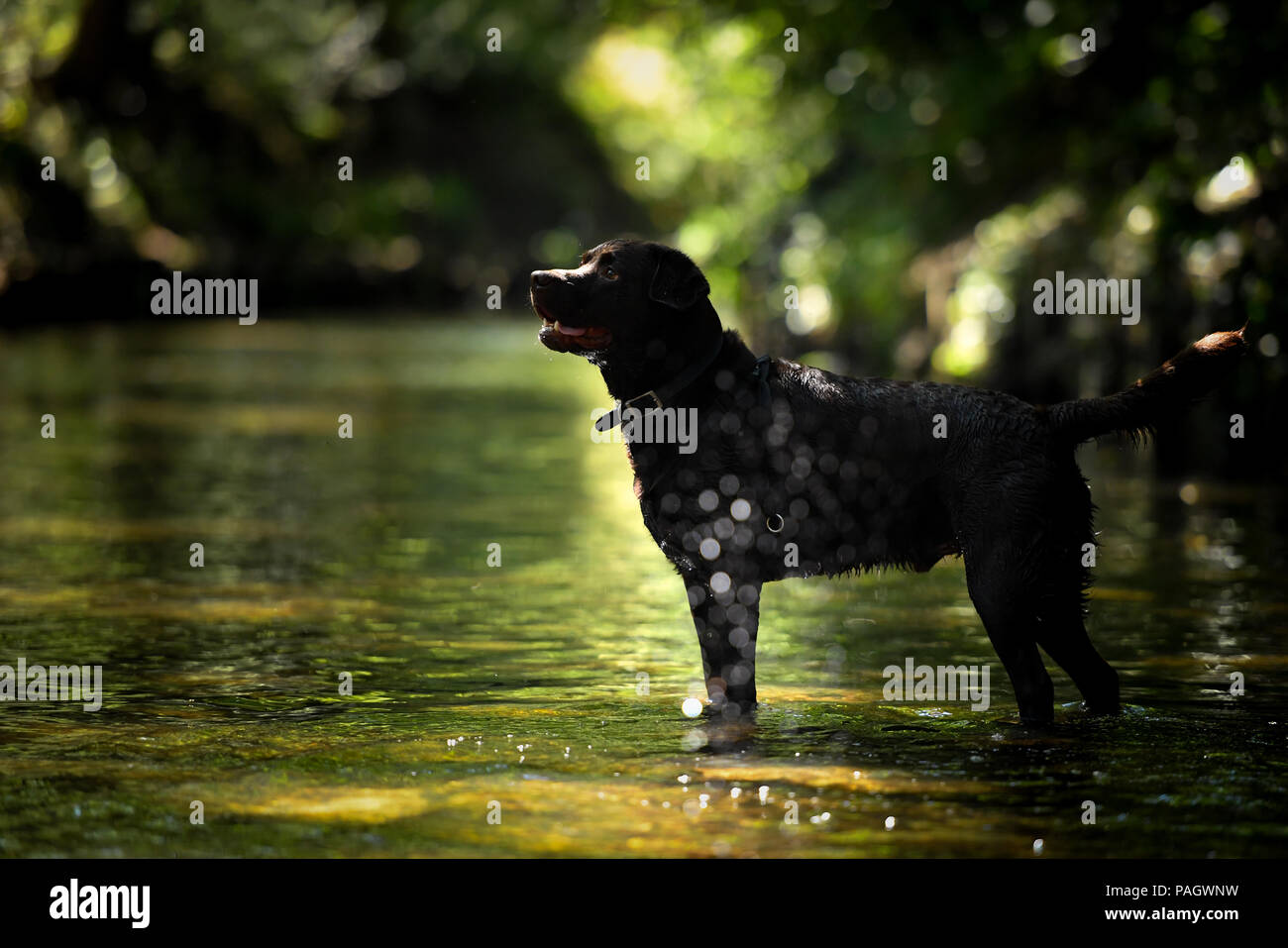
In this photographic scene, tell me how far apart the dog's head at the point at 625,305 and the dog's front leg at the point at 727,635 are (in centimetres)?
89

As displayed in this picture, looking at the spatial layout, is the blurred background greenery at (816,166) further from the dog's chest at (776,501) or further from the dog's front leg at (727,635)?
the dog's front leg at (727,635)

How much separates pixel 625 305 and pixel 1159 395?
80.3 inches

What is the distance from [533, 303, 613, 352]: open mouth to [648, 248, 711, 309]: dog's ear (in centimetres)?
24

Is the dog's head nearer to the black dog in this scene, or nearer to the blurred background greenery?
the black dog

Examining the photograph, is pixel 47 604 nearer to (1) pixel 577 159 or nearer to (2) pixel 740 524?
(2) pixel 740 524

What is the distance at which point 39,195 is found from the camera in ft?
121

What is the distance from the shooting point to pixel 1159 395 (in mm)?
6871

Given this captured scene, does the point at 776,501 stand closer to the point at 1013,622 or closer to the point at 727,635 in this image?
the point at 727,635

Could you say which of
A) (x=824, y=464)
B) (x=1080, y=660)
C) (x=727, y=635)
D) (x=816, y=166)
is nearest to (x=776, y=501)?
(x=824, y=464)

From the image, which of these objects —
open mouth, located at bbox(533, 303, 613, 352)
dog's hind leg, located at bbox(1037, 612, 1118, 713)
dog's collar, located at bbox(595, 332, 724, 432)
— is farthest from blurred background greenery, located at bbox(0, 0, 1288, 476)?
open mouth, located at bbox(533, 303, 613, 352)

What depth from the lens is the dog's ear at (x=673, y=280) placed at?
6961 millimetres

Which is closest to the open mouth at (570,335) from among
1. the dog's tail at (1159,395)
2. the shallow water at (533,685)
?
the shallow water at (533,685)

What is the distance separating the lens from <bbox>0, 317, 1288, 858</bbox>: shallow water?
5.59 metres

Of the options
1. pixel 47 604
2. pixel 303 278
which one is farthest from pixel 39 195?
pixel 47 604
